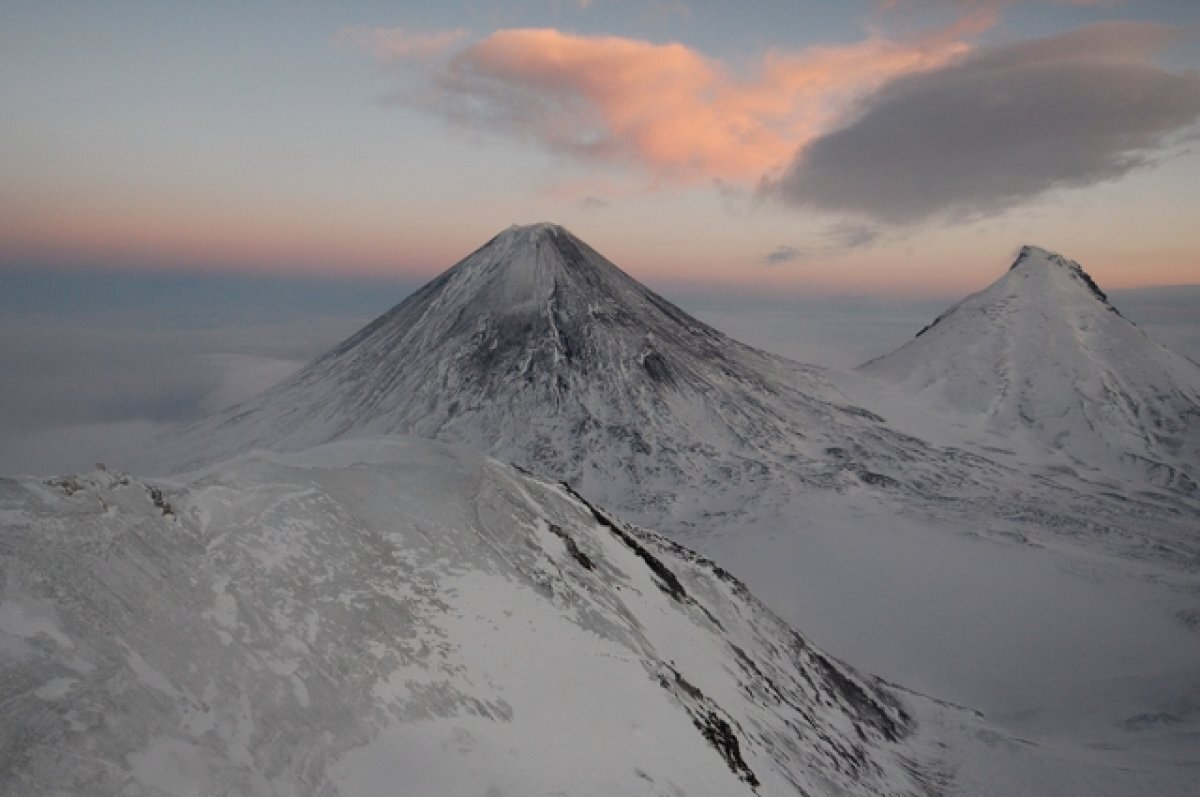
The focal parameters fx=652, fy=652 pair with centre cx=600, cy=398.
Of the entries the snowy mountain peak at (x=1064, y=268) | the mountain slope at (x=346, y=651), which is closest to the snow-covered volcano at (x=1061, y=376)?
the snowy mountain peak at (x=1064, y=268)

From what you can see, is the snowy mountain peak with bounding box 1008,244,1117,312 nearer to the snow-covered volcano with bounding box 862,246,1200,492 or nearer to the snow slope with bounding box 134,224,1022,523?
the snow-covered volcano with bounding box 862,246,1200,492

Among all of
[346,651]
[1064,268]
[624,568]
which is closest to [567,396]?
[624,568]

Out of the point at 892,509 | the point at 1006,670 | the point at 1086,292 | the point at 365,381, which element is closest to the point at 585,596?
the point at 1006,670

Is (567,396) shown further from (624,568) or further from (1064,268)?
(1064,268)

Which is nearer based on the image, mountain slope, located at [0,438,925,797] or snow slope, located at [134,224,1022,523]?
mountain slope, located at [0,438,925,797]

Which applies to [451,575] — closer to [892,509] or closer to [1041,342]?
[892,509]

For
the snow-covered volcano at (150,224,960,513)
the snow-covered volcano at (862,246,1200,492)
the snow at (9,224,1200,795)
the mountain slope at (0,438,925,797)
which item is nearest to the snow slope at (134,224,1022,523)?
the snow-covered volcano at (150,224,960,513)
